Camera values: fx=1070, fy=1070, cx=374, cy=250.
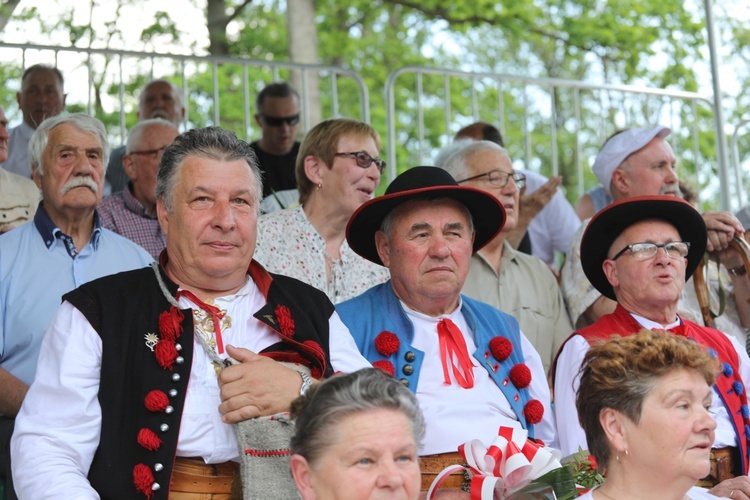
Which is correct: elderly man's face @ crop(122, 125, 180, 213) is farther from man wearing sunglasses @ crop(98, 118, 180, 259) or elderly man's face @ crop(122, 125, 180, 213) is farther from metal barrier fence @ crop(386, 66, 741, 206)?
metal barrier fence @ crop(386, 66, 741, 206)

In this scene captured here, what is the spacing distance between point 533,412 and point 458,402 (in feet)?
1.05

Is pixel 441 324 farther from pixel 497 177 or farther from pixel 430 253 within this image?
pixel 497 177

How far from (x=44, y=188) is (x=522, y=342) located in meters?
2.15

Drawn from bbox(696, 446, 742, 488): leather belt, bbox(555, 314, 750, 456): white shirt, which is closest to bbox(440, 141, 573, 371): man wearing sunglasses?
bbox(555, 314, 750, 456): white shirt

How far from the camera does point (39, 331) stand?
13.3 feet

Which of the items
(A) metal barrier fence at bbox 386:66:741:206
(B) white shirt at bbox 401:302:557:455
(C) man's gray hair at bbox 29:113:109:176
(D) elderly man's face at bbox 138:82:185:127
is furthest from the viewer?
(A) metal barrier fence at bbox 386:66:741:206

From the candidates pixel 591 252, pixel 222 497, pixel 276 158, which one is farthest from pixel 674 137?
pixel 222 497

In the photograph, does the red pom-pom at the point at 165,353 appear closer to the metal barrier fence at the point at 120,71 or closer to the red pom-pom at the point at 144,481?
the red pom-pom at the point at 144,481

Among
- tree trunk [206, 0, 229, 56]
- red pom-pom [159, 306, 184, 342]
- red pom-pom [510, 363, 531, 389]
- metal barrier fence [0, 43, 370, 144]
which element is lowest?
red pom-pom [510, 363, 531, 389]

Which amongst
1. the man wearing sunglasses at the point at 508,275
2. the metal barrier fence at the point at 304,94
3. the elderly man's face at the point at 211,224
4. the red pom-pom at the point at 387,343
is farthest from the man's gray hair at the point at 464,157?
the elderly man's face at the point at 211,224

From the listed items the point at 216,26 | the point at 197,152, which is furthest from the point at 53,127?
the point at 216,26

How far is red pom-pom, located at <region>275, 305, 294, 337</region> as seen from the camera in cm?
343

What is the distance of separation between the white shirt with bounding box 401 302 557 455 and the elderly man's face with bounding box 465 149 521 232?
129cm

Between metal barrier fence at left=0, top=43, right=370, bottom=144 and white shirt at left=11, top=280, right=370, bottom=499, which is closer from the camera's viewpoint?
white shirt at left=11, top=280, right=370, bottom=499
